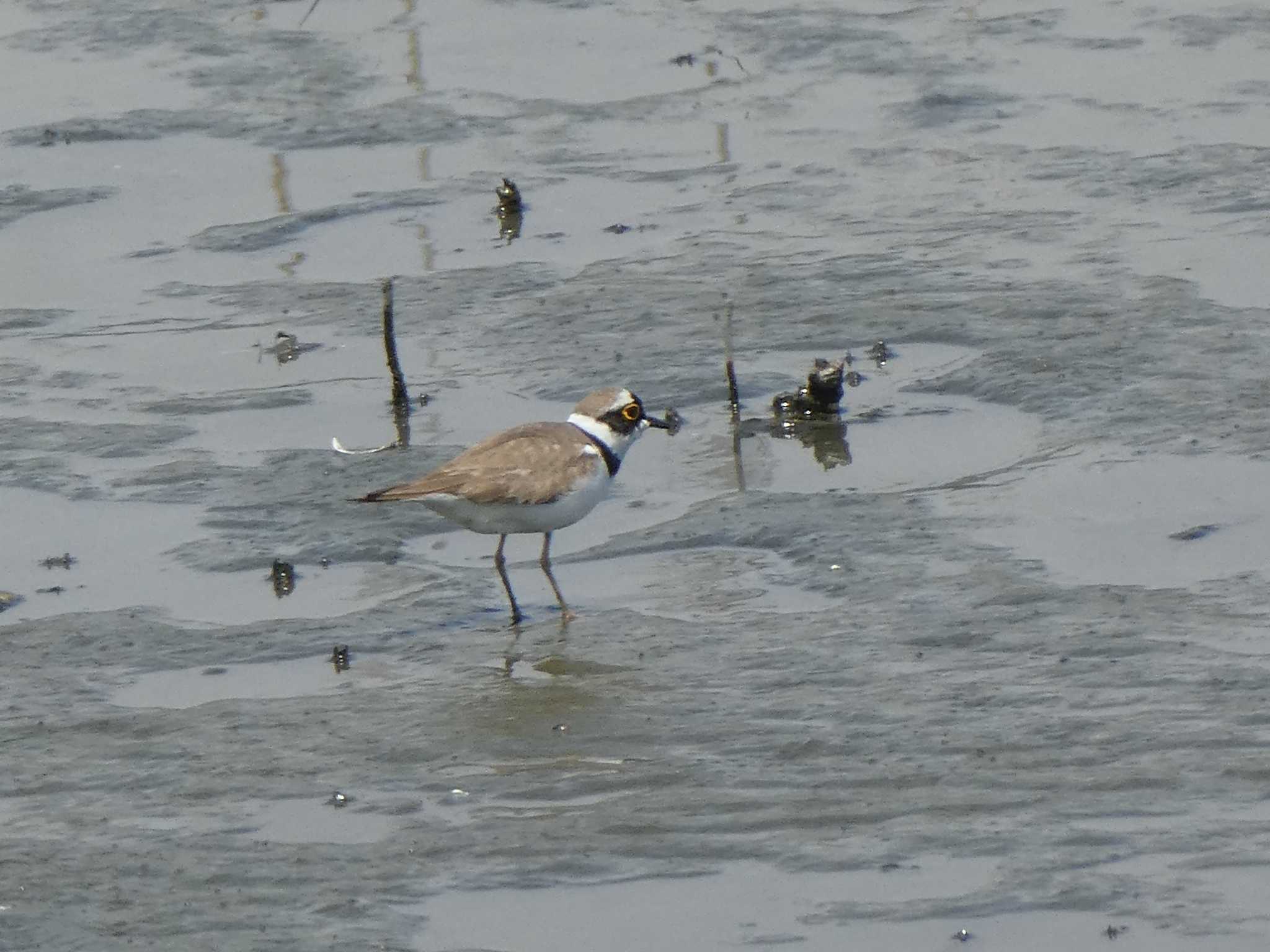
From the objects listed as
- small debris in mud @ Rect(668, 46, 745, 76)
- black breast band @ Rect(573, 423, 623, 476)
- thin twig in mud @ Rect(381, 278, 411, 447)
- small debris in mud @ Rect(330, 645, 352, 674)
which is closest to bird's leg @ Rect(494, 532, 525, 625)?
black breast band @ Rect(573, 423, 623, 476)

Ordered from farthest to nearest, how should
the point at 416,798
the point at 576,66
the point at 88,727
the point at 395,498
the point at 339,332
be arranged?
the point at 576,66
the point at 339,332
the point at 395,498
the point at 88,727
the point at 416,798

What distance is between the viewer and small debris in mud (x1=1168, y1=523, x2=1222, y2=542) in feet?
27.8

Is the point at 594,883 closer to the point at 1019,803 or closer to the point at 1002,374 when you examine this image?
the point at 1019,803

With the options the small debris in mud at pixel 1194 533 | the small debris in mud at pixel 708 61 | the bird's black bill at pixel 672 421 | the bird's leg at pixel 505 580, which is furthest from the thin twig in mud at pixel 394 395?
the small debris in mud at pixel 708 61

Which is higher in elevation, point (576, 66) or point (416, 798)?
point (576, 66)

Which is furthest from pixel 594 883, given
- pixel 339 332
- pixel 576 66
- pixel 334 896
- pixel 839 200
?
pixel 576 66

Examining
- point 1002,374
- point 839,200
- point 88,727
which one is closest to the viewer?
point 88,727

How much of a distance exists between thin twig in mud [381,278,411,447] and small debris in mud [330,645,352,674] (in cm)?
204

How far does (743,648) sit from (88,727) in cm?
222

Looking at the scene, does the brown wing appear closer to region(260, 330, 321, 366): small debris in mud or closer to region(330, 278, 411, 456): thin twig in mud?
region(330, 278, 411, 456): thin twig in mud

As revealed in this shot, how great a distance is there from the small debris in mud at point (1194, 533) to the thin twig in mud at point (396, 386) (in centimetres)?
336

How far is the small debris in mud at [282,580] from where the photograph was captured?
8570 mm

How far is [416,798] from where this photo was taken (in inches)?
270

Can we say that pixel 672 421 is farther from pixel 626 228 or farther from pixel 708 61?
pixel 708 61
